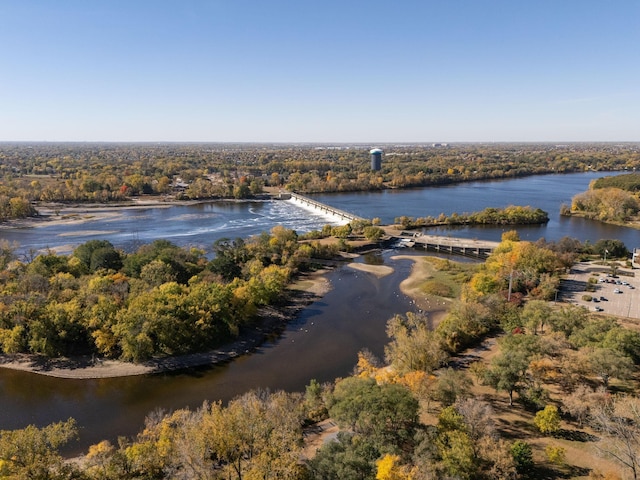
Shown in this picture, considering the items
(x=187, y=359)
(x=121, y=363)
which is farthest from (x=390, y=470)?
(x=121, y=363)

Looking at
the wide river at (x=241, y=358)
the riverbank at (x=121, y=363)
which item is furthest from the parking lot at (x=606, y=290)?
the riverbank at (x=121, y=363)

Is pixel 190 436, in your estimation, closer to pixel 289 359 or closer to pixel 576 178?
pixel 289 359

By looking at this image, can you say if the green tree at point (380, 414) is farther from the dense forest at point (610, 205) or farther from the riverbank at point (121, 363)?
the dense forest at point (610, 205)

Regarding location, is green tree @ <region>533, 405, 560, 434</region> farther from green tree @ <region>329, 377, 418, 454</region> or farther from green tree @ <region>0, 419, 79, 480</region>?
green tree @ <region>0, 419, 79, 480</region>

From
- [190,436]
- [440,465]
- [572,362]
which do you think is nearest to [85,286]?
[190,436]

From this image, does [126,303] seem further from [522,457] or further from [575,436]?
[575,436]
